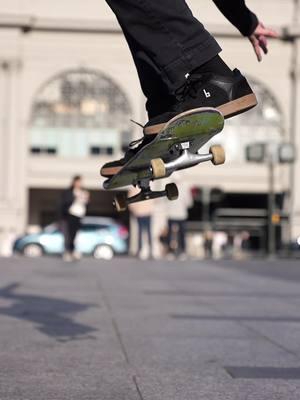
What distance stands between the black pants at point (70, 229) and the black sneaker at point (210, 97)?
1295 cm

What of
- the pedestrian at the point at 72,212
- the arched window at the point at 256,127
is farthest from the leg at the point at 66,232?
the arched window at the point at 256,127

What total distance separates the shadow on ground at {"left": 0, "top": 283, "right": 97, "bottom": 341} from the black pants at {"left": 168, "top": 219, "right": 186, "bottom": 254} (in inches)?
466

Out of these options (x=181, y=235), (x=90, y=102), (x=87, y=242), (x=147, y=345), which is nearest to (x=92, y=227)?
(x=87, y=242)

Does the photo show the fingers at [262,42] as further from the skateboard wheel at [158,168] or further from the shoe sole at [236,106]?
the skateboard wheel at [158,168]

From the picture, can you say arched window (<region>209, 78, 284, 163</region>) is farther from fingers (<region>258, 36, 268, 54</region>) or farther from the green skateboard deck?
the green skateboard deck

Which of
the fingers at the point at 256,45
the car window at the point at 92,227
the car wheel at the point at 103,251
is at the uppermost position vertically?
the fingers at the point at 256,45

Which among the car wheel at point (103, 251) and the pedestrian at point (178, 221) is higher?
the pedestrian at point (178, 221)

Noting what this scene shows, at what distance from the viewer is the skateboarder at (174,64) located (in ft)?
10.4

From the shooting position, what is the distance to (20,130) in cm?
4659

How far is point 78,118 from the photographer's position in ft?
153

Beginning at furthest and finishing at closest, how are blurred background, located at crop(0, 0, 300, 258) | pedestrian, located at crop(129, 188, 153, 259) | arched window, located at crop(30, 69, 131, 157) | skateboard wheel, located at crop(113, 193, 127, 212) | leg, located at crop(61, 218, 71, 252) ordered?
arched window, located at crop(30, 69, 131, 157) → blurred background, located at crop(0, 0, 300, 258) → pedestrian, located at crop(129, 188, 153, 259) → leg, located at crop(61, 218, 71, 252) → skateboard wheel, located at crop(113, 193, 127, 212)

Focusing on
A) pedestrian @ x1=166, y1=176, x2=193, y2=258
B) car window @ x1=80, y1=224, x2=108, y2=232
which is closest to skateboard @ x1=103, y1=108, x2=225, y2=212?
pedestrian @ x1=166, y1=176, x2=193, y2=258

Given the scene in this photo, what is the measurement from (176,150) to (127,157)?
226 mm

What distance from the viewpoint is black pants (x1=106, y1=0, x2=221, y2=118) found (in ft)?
10.4
